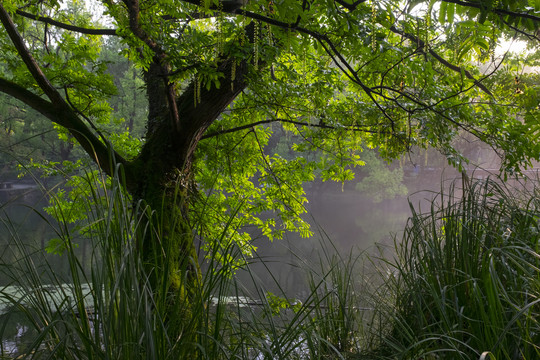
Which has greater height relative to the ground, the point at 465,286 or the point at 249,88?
the point at 249,88

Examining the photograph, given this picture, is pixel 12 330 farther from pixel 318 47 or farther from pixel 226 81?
pixel 318 47

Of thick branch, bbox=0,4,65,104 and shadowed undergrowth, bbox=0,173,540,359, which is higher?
thick branch, bbox=0,4,65,104

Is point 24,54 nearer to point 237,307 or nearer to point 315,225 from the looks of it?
point 237,307

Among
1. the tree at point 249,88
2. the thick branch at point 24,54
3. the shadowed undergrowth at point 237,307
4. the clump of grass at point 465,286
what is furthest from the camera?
the thick branch at point 24,54

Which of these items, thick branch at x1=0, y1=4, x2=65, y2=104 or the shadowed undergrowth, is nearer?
the shadowed undergrowth

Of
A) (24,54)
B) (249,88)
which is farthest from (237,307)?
(249,88)

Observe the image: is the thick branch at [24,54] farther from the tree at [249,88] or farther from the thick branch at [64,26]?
the thick branch at [64,26]

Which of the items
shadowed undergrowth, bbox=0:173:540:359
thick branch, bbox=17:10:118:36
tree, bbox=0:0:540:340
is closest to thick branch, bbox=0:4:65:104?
tree, bbox=0:0:540:340

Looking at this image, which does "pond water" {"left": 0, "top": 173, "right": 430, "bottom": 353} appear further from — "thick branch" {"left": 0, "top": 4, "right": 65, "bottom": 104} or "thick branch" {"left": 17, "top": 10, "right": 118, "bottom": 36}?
"thick branch" {"left": 0, "top": 4, "right": 65, "bottom": 104}

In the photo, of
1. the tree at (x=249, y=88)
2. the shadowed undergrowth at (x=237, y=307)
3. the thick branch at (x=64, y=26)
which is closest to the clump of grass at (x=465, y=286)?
the shadowed undergrowth at (x=237, y=307)

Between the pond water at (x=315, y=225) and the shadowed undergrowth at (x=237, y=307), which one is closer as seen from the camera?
the shadowed undergrowth at (x=237, y=307)

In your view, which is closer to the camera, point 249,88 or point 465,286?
point 465,286

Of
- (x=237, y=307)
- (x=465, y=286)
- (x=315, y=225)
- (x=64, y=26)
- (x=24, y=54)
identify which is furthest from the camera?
(x=315, y=225)

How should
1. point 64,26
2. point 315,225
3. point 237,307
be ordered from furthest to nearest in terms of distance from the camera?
1. point 315,225
2. point 64,26
3. point 237,307
